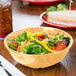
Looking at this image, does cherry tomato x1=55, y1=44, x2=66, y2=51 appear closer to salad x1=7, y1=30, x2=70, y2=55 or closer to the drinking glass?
salad x1=7, y1=30, x2=70, y2=55

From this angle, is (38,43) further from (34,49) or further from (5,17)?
(5,17)

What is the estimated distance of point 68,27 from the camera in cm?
145

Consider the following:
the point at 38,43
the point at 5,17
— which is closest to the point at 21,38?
the point at 38,43

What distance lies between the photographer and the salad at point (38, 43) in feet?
3.10

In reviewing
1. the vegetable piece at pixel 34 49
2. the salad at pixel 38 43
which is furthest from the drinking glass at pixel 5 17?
the vegetable piece at pixel 34 49

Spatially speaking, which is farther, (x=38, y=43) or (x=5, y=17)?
(x=5, y=17)

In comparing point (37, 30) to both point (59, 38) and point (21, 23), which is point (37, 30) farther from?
point (21, 23)

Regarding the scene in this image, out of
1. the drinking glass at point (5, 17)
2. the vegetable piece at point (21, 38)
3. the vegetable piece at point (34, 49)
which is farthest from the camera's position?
the drinking glass at point (5, 17)

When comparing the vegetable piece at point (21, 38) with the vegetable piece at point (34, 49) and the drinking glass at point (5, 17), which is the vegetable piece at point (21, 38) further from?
the drinking glass at point (5, 17)

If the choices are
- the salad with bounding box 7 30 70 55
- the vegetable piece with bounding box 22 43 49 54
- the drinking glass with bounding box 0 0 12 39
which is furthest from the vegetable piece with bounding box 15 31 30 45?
the drinking glass with bounding box 0 0 12 39

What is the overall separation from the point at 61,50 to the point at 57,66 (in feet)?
0.37

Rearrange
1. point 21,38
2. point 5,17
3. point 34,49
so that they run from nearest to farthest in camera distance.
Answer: point 34,49 → point 21,38 → point 5,17

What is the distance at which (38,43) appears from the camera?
0.97 meters

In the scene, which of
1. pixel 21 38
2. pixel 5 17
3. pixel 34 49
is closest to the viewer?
pixel 34 49
